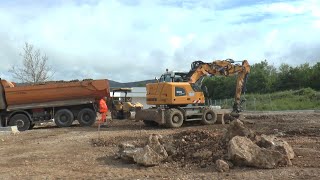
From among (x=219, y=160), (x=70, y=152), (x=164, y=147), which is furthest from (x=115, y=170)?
(x=70, y=152)

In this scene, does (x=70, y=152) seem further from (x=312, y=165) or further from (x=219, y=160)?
(x=312, y=165)

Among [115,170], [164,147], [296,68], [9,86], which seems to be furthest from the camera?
[296,68]

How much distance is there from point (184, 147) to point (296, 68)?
69.3 metres

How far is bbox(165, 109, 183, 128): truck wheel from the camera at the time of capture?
2094 cm

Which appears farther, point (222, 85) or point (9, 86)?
point (222, 85)

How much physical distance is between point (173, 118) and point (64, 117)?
6.82 metres

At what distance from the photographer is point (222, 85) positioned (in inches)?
3337

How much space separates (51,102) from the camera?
24203mm

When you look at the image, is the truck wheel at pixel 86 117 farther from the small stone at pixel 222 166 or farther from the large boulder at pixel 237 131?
the small stone at pixel 222 166

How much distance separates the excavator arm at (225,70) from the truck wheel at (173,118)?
2502 millimetres

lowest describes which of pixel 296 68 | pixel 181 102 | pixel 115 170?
pixel 115 170

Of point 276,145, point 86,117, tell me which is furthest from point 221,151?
point 86,117

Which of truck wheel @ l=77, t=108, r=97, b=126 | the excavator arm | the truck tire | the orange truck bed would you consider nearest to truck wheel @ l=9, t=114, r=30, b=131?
the orange truck bed

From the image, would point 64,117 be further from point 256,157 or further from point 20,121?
point 256,157
